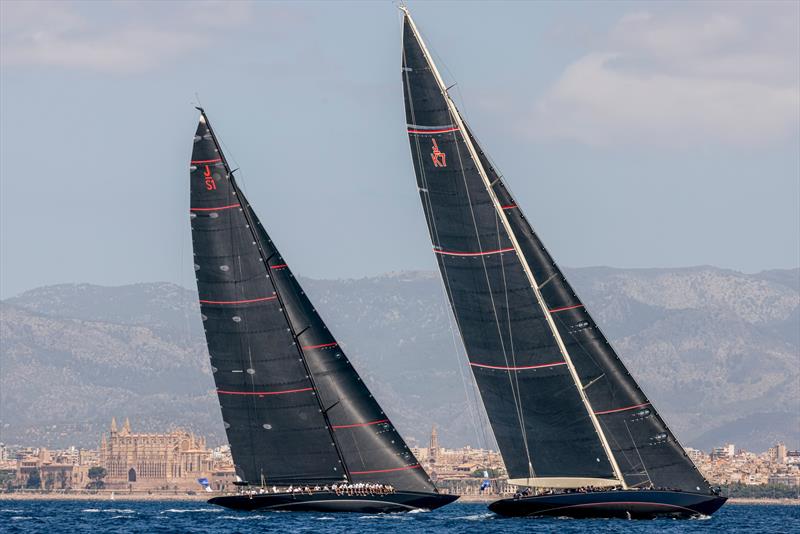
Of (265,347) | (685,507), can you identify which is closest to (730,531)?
(685,507)

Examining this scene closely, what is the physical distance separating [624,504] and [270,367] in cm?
1280

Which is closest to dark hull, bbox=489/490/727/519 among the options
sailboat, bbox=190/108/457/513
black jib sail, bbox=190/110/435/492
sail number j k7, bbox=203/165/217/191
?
sailboat, bbox=190/108/457/513

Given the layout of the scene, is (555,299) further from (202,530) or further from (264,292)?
(202,530)

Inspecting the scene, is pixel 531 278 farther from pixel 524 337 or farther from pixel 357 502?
pixel 357 502

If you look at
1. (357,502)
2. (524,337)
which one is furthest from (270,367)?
(524,337)

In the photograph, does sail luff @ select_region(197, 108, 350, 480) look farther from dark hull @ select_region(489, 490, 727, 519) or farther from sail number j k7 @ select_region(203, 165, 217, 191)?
dark hull @ select_region(489, 490, 727, 519)

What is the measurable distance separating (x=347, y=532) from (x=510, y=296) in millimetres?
8319

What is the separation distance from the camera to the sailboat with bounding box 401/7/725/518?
5169 centimetres

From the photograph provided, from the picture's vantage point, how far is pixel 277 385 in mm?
58062

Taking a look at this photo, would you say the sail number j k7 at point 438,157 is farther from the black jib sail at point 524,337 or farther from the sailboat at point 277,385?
the sailboat at point 277,385

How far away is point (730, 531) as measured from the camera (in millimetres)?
60469

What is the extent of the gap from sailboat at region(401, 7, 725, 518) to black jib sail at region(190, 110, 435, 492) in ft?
24.4

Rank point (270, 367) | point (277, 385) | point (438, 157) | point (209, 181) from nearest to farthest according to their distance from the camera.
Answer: point (438, 157) < point (209, 181) < point (270, 367) < point (277, 385)

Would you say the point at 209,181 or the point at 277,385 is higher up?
the point at 209,181
